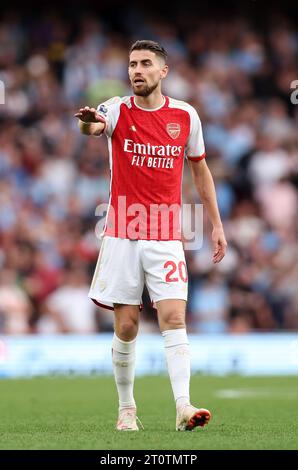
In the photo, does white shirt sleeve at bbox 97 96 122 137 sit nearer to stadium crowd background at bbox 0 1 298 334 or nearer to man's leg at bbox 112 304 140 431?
man's leg at bbox 112 304 140 431

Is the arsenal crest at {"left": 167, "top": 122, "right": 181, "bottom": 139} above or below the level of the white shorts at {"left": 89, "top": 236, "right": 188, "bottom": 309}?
above

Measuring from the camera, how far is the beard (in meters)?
7.04

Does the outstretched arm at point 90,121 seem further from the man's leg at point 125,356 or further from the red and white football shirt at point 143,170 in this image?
the man's leg at point 125,356

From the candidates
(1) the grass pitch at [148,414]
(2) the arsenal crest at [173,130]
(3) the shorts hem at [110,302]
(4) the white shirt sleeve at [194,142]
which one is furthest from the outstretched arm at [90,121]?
(1) the grass pitch at [148,414]

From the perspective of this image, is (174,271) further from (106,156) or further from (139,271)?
(106,156)

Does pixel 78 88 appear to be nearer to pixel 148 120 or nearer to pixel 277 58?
pixel 277 58

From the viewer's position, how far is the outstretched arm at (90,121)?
6.72 metres

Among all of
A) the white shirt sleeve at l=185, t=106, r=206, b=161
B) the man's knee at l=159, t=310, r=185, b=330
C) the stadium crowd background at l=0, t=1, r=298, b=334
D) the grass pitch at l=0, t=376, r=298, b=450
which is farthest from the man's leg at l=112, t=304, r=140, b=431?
the stadium crowd background at l=0, t=1, r=298, b=334

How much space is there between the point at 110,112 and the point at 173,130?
42cm

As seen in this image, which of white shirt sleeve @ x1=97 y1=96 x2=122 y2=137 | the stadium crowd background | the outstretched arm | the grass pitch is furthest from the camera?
the stadium crowd background

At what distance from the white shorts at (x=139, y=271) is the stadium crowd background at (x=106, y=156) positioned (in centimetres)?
723

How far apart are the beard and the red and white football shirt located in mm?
120

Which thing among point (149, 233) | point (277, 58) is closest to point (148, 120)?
point (149, 233)

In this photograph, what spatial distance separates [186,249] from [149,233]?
317 inches
